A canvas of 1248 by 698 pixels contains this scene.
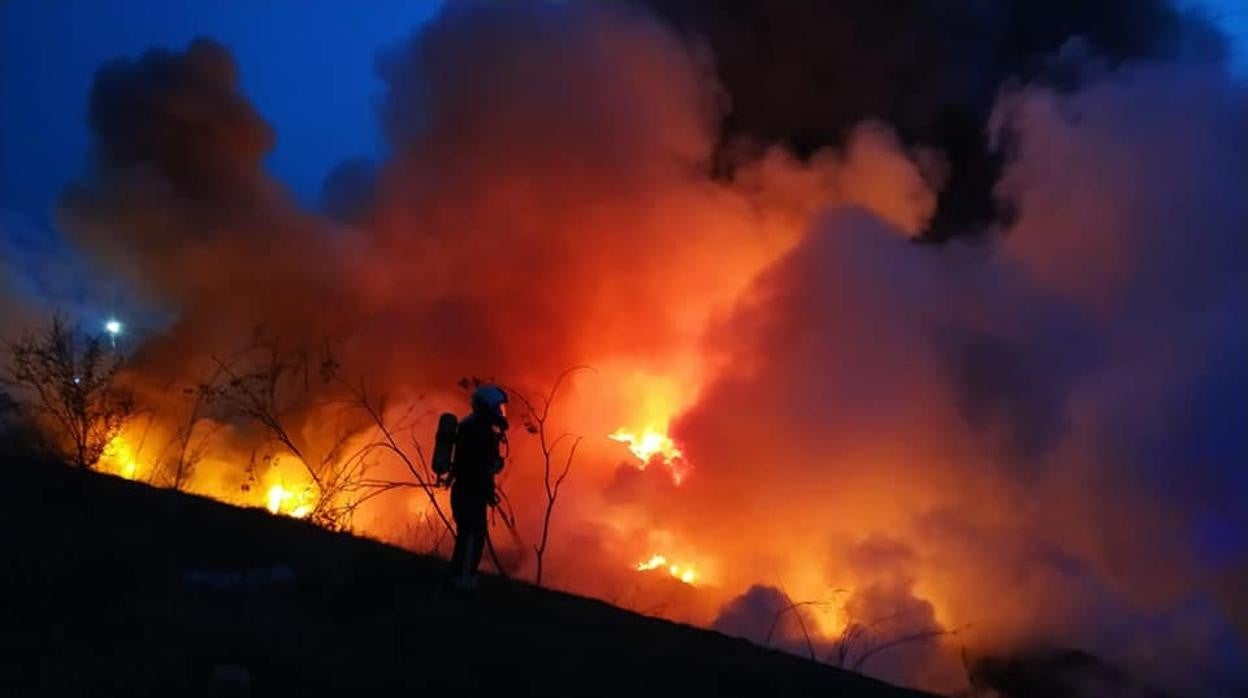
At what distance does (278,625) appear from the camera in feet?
27.5

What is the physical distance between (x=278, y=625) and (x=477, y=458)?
245 cm

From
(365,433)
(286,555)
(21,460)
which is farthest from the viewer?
(365,433)

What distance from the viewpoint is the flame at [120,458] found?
19.8m

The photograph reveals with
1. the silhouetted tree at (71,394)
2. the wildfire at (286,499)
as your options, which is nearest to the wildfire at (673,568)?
the wildfire at (286,499)

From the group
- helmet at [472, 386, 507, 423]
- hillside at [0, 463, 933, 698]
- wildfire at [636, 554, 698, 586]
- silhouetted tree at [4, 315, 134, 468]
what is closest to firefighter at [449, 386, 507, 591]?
helmet at [472, 386, 507, 423]

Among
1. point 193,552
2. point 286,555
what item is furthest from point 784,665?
point 193,552

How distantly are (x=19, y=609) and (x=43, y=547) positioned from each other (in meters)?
1.68

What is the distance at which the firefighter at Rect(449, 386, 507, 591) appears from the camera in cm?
980

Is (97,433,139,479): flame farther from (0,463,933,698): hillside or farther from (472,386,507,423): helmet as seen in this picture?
(472,386,507,423): helmet

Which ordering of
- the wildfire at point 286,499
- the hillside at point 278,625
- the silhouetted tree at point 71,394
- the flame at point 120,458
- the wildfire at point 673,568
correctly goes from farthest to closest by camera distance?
the wildfire at point 673,568 < the wildfire at point 286,499 < the flame at point 120,458 < the silhouetted tree at point 71,394 < the hillside at point 278,625

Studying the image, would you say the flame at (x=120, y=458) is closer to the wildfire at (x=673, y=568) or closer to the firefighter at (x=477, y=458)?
the firefighter at (x=477, y=458)

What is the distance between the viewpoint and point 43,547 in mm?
9406

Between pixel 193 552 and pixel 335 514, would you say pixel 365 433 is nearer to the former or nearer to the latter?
pixel 335 514


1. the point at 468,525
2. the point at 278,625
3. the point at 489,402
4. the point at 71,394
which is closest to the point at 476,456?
the point at 489,402
